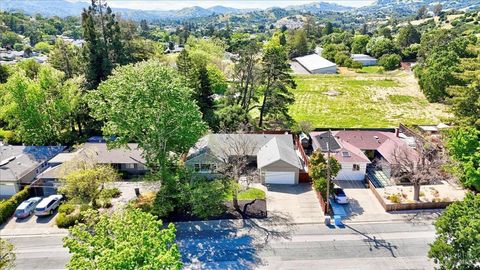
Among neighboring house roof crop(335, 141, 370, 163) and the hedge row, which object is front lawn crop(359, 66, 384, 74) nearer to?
neighboring house roof crop(335, 141, 370, 163)

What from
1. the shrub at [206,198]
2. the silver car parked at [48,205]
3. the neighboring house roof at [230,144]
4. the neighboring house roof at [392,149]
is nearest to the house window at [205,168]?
the neighboring house roof at [230,144]

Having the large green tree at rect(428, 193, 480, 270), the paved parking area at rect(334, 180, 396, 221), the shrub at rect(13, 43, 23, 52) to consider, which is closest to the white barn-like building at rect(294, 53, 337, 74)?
the paved parking area at rect(334, 180, 396, 221)

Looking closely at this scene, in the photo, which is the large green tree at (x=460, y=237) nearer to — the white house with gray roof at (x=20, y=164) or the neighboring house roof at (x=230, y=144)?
the neighboring house roof at (x=230, y=144)

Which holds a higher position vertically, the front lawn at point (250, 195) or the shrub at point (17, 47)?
the shrub at point (17, 47)

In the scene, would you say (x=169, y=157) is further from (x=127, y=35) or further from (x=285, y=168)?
(x=127, y=35)

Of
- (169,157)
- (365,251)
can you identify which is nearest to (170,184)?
(169,157)

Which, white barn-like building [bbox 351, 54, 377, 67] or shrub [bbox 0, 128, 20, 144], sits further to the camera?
white barn-like building [bbox 351, 54, 377, 67]
